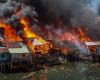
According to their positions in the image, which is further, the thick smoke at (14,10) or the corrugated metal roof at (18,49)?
the thick smoke at (14,10)

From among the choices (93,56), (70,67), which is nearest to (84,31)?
(93,56)

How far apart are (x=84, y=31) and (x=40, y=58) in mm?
25799

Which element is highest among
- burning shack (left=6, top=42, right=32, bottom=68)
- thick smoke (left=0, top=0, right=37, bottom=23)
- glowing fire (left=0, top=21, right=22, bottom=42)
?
thick smoke (left=0, top=0, right=37, bottom=23)

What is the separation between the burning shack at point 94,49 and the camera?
53928 millimetres

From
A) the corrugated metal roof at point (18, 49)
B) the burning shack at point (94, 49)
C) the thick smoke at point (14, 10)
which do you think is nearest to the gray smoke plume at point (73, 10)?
the thick smoke at point (14, 10)

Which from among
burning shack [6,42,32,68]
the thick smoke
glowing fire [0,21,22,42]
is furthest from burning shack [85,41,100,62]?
glowing fire [0,21,22,42]

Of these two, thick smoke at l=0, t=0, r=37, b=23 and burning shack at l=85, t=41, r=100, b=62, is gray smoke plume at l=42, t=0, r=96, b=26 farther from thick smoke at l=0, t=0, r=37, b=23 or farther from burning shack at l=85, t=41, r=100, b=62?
burning shack at l=85, t=41, r=100, b=62

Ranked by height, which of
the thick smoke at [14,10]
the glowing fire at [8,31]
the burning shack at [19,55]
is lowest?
the burning shack at [19,55]

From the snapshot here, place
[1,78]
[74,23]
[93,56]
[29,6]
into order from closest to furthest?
[1,78], [93,56], [29,6], [74,23]

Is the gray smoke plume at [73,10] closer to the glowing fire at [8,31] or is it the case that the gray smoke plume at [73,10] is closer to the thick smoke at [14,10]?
the thick smoke at [14,10]

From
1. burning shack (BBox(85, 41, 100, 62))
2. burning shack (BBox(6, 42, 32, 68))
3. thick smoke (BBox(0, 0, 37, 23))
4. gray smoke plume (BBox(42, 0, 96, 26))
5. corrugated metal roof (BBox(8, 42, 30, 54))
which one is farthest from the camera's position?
gray smoke plume (BBox(42, 0, 96, 26))

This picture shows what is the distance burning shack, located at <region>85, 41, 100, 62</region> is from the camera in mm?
53928

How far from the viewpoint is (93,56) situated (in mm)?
54531

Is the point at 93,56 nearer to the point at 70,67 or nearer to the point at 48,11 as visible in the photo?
the point at 70,67
